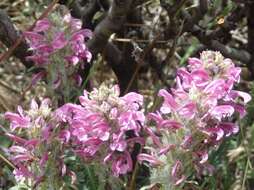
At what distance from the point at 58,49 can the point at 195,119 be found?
0.44 metres

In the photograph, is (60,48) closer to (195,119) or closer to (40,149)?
(40,149)

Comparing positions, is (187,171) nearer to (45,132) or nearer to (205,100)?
(205,100)

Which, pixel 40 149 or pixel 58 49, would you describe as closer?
pixel 40 149

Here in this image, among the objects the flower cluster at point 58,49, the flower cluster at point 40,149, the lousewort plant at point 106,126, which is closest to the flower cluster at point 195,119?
the lousewort plant at point 106,126

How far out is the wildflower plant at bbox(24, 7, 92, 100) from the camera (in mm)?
1634

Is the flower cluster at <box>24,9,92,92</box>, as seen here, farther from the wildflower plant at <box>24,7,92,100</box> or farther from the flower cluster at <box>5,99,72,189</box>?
the flower cluster at <box>5,99,72,189</box>

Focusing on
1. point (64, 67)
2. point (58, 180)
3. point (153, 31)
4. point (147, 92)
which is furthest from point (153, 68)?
point (58, 180)

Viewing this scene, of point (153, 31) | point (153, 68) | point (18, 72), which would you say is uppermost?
point (153, 31)

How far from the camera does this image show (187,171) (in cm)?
138

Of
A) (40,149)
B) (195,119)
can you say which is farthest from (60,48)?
(195,119)

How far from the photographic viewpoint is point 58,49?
1621 millimetres

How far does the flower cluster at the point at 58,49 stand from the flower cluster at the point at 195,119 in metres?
0.35

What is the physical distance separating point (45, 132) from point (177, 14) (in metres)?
0.74

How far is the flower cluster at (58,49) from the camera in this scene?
64.3 inches
